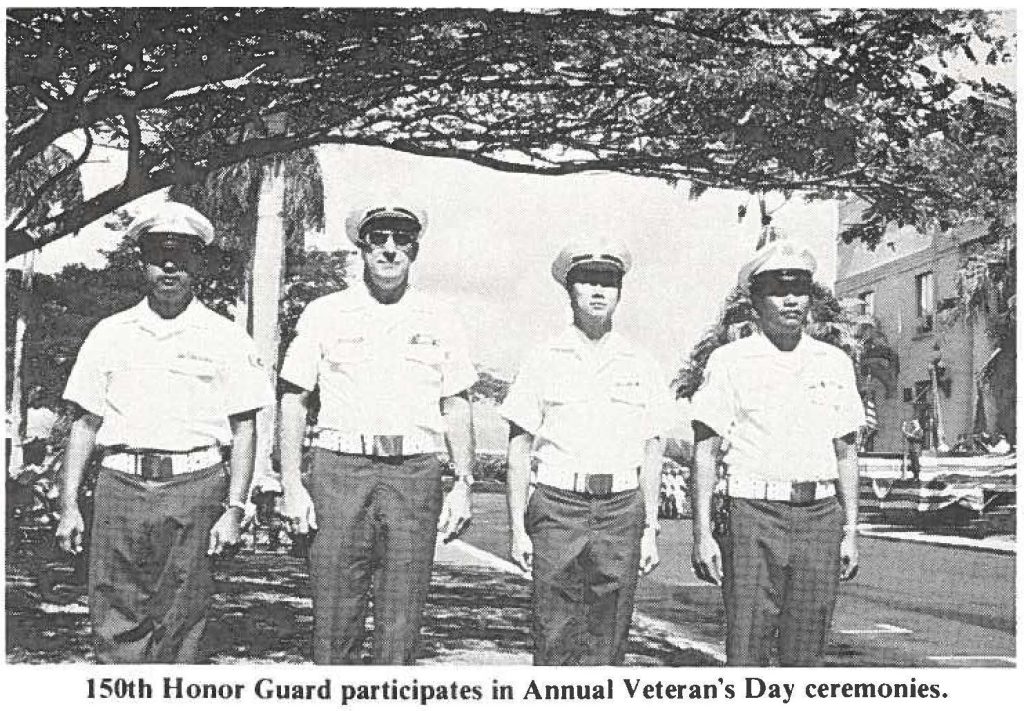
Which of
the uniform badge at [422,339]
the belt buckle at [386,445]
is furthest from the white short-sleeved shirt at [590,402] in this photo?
the belt buckle at [386,445]

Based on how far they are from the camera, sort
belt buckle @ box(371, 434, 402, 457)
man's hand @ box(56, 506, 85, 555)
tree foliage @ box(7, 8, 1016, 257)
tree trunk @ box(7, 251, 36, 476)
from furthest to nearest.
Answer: tree foliage @ box(7, 8, 1016, 257) < tree trunk @ box(7, 251, 36, 476) < man's hand @ box(56, 506, 85, 555) < belt buckle @ box(371, 434, 402, 457)

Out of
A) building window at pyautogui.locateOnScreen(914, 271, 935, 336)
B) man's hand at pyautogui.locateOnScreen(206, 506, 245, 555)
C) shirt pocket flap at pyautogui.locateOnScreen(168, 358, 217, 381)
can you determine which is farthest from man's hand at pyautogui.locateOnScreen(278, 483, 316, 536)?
building window at pyautogui.locateOnScreen(914, 271, 935, 336)

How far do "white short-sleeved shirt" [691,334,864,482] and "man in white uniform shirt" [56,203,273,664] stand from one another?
1.84 meters

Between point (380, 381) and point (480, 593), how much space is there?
102cm

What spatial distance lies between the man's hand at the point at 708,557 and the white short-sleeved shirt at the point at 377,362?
1.08 meters

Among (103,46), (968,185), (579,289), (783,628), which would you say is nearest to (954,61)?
(968,185)

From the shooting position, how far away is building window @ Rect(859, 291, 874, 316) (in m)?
5.52

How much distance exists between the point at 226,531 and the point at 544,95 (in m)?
2.35

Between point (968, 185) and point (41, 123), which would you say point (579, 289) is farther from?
point (41, 123)

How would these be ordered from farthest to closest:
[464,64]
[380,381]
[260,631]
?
[464,64], [260,631], [380,381]

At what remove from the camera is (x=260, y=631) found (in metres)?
5.23

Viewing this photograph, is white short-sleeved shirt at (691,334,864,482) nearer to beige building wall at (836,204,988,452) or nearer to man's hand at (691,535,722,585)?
man's hand at (691,535,722,585)

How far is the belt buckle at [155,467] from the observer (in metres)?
4.86

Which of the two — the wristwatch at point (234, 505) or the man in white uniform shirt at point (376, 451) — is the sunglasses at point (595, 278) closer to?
the man in white uniform shirt at point (376, 451)
